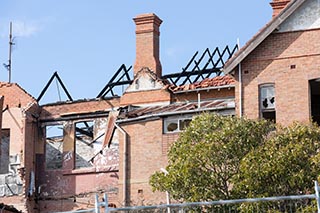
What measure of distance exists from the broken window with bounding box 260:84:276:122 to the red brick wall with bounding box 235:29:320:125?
20 centimetres

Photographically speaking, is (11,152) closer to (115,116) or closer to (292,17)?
(115,116)

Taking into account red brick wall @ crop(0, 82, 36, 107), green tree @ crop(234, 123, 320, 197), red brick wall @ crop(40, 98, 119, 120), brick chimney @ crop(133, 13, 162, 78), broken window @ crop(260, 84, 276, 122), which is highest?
brick chimney @ crop(133, 13, 162, 78)

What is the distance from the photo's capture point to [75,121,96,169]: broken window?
3984cm

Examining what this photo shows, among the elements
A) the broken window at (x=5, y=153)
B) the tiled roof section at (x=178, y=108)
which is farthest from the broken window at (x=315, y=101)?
the broken window at (x=5, y=153)

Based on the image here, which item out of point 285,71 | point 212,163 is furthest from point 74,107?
point 212,163

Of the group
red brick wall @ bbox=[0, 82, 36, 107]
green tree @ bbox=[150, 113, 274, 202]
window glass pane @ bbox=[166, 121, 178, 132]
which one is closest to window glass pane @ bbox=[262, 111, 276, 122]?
green tree @ bbox=[150, 113, 274, 202]

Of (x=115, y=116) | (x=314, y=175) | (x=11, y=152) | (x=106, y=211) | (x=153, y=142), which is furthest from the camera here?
(x=11, y=152)

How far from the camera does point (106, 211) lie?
41.9 feet

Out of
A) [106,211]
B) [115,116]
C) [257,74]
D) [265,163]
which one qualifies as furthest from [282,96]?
[106,211]

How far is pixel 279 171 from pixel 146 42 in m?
17.6

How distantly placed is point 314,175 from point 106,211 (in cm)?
943

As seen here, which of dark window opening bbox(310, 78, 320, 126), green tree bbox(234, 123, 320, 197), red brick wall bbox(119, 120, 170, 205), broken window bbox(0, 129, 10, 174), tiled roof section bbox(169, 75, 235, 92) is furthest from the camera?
broken window bbox(0, 129, 10, 174)

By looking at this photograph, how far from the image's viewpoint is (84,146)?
40.7 metres

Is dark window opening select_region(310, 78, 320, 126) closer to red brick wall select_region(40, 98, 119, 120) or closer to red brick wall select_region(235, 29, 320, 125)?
red brick wall select_region(235, 29, 320, 125)
